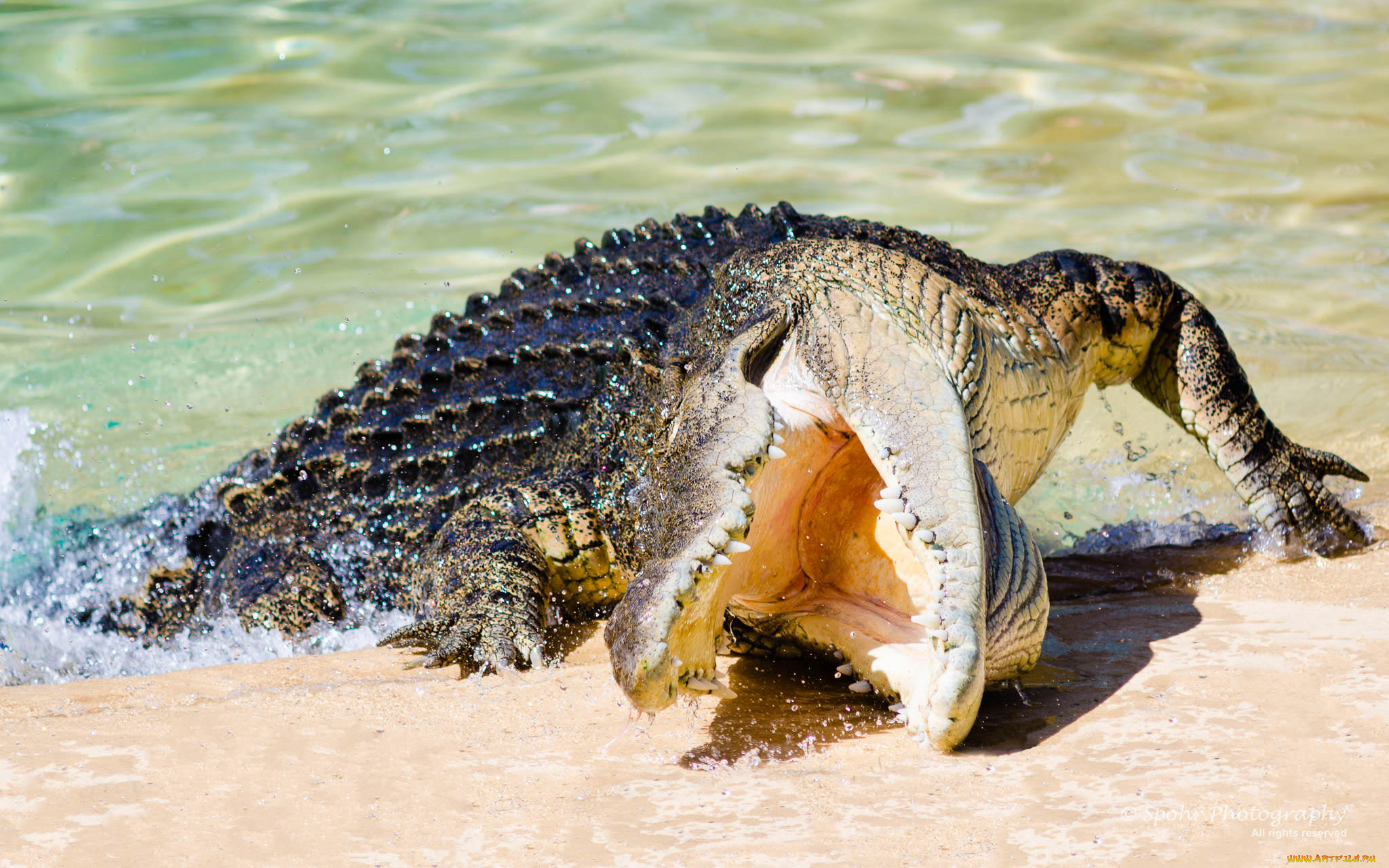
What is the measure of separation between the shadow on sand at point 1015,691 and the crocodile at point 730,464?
0.08 meters

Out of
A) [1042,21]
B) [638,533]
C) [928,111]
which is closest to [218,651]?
[638,533]

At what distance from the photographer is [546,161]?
25.5ft

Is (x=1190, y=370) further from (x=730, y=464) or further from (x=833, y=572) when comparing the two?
(x=730, y=464)

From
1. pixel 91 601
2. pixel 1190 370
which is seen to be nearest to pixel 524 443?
pixel 91 601

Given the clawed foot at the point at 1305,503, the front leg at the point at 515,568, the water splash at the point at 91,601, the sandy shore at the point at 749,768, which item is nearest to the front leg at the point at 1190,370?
the clawed foot at the point at 1305,503

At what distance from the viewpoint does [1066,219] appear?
707 cm

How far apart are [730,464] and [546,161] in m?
6.17

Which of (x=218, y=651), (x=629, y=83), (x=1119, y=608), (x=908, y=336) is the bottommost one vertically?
(x=218, y=651)

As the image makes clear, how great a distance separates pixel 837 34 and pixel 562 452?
5999 millimetres

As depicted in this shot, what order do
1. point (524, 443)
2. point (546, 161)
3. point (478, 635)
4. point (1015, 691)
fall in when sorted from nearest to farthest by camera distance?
point (1015, 691) → point (478, 635) → point (524, 443) → point (546, 161)

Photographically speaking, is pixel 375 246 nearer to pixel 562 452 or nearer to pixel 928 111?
pixel 928 111

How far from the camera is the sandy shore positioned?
5.25 feet

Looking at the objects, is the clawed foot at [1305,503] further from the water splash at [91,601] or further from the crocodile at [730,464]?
the water splash at [91,601]

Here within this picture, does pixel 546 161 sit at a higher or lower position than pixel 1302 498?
higher
